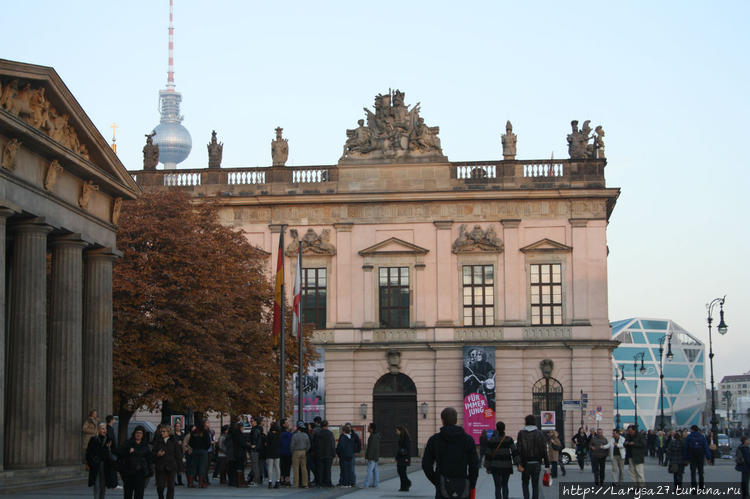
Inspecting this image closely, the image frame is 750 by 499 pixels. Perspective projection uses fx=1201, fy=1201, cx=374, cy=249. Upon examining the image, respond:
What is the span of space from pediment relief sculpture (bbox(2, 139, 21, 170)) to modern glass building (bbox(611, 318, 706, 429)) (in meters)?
160

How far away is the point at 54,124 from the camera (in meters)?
32.8

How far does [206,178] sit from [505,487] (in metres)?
44.7

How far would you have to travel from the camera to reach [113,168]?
37031 millimetres

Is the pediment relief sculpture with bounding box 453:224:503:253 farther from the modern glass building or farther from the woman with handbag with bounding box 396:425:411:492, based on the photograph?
the modern glass building

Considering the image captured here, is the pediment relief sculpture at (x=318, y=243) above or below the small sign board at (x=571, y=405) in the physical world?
above

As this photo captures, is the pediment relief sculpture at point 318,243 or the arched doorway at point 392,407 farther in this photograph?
the pediment relief sculpture at point 318,243

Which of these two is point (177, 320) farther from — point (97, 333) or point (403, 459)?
point (403, 459)

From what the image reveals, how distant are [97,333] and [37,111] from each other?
834 cm

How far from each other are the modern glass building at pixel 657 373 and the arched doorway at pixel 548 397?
12163 cm

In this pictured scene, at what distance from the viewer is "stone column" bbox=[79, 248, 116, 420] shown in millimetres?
36562

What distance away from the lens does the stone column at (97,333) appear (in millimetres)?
36562

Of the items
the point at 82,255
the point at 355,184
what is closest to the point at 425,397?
the point at 355,184

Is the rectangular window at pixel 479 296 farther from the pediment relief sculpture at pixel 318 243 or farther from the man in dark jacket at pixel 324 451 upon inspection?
the man in dark jacket at pixel 324 451

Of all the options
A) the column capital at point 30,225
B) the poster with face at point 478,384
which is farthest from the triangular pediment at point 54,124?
the poster with face at point 478,384
